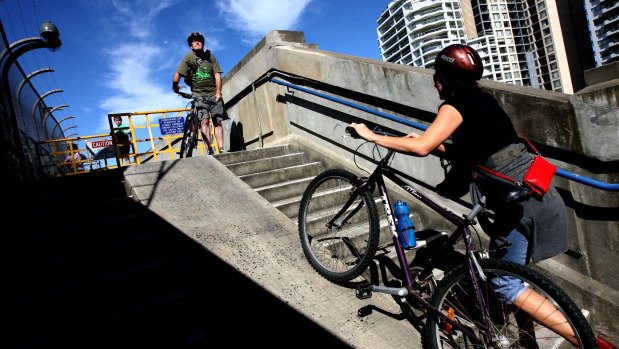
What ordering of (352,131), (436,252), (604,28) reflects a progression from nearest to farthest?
(436,252) < (352,131) < (604,28)

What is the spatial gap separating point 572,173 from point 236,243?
2.81 meters

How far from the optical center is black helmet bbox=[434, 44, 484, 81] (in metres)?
1.96

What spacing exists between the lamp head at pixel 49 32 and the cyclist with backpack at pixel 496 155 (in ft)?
33.6

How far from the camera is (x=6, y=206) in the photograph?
3.48m

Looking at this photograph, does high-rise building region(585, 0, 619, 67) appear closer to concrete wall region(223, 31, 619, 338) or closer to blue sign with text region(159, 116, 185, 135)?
blue sign with text region(159, 116, 185, 135)

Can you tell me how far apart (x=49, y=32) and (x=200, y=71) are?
545 cm

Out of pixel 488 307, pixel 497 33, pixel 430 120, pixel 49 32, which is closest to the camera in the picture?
pixel 488 307

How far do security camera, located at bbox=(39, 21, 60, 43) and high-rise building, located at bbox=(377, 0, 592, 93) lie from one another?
382ft

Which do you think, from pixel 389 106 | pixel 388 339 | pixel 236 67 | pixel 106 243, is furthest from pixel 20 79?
pixel 388 339

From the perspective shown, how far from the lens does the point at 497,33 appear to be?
122 m

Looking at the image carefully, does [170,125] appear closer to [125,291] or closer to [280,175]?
[280,175]

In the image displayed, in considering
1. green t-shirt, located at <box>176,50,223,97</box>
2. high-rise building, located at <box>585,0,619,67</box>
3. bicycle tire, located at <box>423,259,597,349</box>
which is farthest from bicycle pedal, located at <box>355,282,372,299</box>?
high-rise building, located at <box>585,0,619,67</box>

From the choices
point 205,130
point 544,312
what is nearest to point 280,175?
point 205,130

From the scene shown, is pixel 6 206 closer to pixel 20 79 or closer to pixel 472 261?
pixel 472 261
